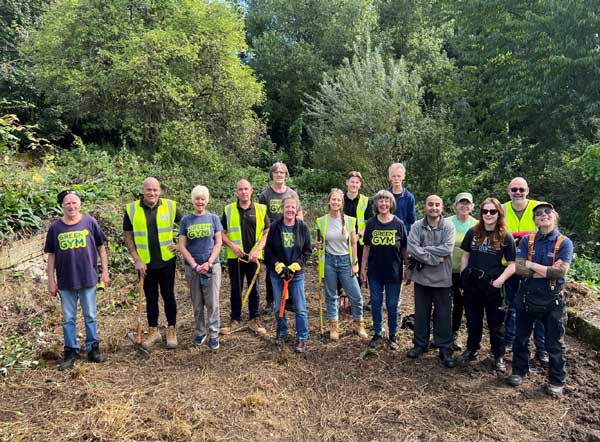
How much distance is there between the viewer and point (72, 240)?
4250mm

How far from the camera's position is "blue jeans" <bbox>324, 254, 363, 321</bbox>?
15.6 feet

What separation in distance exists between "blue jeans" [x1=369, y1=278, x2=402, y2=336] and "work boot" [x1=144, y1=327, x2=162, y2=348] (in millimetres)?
2430

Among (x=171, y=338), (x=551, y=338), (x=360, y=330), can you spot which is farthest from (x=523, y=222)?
(x=171, y=338)

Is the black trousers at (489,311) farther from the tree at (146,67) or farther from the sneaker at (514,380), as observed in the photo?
the tree at (146,67)

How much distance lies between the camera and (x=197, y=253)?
15.2ft

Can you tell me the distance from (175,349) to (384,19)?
22.2m

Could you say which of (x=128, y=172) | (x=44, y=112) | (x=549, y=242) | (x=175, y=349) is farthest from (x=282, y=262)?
(x=44, y=112)

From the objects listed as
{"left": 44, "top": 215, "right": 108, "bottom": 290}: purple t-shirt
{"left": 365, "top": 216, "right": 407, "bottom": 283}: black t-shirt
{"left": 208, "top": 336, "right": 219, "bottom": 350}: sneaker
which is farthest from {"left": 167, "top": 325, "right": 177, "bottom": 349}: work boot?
{"left": 365, "top": 216, "right": 407, "bottom": 283}: black t-shirt

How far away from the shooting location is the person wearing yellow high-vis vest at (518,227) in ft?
14.2

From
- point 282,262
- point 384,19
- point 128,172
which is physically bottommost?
point 282,262

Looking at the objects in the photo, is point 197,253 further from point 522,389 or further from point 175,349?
point 522,389

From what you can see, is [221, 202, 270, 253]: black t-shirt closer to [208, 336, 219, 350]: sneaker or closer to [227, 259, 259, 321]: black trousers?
[227, 259, 259, 321]: black trousers

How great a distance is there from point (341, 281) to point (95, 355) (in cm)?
266

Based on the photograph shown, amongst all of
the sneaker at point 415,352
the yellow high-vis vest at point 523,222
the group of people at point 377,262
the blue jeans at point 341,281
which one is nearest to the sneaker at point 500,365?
the group of people at point 377,262
